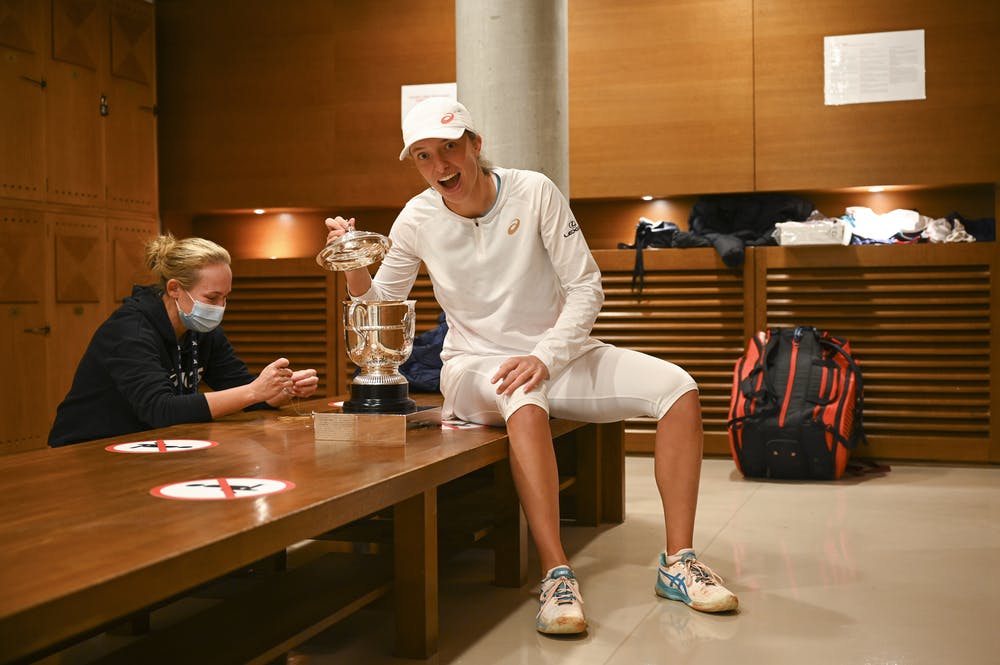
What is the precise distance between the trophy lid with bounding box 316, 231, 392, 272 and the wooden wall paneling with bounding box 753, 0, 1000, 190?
290 cm

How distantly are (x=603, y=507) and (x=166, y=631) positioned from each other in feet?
6.22

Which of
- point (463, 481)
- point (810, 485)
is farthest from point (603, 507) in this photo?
point (810, 485)

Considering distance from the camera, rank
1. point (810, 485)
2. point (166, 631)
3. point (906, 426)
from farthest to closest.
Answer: point (906, 426)
point (810, 485)
point (166, 631)

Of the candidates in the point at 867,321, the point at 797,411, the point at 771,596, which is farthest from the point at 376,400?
the point at 867,321

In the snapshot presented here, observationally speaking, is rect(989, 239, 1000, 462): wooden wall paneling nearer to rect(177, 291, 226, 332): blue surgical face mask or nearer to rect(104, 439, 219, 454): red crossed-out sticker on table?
rect(177, 291, 226, 332): blue surgical face mask

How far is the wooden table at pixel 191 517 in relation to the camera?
3.83 feet

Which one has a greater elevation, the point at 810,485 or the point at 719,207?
the point at 719,207

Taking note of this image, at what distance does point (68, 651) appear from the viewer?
2.12 metres

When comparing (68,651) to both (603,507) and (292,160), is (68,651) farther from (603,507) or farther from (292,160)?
(292,160)

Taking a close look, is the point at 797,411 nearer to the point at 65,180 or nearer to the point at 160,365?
the point at 160,365

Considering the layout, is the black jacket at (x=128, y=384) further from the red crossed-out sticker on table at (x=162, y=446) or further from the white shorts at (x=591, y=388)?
the white shorts at (x=591, y=388)

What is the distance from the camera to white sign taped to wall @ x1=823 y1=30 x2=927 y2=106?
4.79 metres

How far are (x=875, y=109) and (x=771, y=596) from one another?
3105 millimetres

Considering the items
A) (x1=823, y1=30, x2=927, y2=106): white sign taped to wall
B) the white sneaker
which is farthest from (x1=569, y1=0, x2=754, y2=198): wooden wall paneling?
the white sneaker
